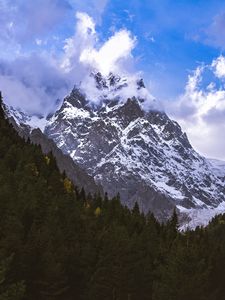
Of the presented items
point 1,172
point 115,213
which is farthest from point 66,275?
point 115,213

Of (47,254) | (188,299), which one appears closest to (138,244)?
(188,299)

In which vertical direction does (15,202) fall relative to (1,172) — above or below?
below

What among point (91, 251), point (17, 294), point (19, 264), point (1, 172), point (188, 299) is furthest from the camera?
point (1, 172)

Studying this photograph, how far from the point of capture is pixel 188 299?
56031mm

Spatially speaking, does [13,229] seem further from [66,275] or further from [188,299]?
[188,299]

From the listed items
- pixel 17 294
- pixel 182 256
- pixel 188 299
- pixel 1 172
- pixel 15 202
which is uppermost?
pixel 1 172

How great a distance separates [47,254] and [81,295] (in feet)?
27.7

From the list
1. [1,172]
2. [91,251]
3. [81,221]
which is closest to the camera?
[91,251]

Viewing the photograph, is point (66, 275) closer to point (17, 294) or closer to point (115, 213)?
point (17, 294)

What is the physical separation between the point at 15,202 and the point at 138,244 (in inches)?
582

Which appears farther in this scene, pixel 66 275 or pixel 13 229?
pixel 66 275

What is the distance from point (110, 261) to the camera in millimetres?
57844

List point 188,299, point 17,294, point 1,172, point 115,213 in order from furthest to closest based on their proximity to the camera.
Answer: point 115,213 → point 1,172 → point 188,299 → point 17,294

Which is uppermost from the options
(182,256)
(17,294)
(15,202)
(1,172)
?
(1,172)
